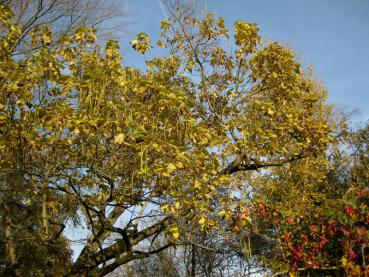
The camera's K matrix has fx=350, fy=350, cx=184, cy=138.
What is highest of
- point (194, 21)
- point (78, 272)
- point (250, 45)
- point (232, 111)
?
point (194, 21)

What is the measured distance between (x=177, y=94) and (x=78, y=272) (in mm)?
4378

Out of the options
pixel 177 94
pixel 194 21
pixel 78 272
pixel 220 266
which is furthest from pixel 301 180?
pixel 177 94

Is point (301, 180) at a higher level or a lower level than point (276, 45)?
lower

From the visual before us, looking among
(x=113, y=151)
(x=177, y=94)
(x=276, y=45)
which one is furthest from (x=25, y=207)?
(x=276, y=45)

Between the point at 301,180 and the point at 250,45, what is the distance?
348 inches

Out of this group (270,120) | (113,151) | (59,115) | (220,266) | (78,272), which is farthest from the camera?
(220,266)

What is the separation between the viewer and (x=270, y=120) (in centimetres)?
741

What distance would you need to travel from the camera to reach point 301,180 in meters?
15.2

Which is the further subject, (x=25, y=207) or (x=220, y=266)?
(x=220, y=266)

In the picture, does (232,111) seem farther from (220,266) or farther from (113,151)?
(220,266)

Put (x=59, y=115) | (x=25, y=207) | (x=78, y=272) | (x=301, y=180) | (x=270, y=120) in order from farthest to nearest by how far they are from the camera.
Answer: (x=301, y=180), (x=25, y=207), (x=270, y=120), (x=78, y=272), (x=59, y=115)

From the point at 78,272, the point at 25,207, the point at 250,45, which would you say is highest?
the point at 250,45

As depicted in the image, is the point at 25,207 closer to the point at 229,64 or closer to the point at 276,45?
the point at 229,64

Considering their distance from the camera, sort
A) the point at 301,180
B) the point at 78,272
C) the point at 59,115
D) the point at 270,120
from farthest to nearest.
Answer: the point at 301,180, the point at 270,120, the point at 78,272, the point at 59,115
